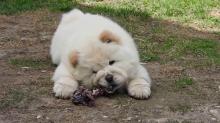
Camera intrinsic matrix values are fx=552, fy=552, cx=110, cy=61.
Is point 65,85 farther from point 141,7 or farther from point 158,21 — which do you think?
point 141,7

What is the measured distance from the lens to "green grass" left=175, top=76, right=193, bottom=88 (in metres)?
→ 5.82

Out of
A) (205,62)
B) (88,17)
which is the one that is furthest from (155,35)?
(88,17)

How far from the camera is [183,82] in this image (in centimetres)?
589

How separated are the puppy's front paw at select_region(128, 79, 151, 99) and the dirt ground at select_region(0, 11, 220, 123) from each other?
0.06 metres

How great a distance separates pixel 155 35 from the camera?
7992 mm

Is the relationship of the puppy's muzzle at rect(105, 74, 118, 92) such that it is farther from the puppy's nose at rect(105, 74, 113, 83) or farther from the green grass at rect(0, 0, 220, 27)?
the green grass at rect(0, 0, 220, 27)

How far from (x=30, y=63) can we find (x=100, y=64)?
174 cm

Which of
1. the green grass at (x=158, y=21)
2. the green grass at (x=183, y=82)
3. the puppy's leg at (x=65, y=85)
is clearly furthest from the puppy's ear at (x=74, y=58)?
the green grass at (x=158, y=21)

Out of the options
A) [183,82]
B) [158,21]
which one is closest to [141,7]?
[158,21]

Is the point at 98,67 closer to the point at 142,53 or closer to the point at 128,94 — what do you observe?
the point at 128,94

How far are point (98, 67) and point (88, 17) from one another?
49.8 inches

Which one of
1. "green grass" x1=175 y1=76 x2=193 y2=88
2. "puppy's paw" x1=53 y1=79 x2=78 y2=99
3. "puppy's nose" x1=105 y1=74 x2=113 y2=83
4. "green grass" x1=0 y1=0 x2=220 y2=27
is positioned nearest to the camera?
"puppy's nose" x1=105 y1=74 x2=113 y2=83

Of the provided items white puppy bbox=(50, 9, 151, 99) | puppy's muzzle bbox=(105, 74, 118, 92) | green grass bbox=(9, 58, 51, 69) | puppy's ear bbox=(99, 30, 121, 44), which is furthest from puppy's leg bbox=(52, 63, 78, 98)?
green grass bbox=(9, 58, 51, 69)

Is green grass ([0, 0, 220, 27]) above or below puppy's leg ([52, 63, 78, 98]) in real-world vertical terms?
below
